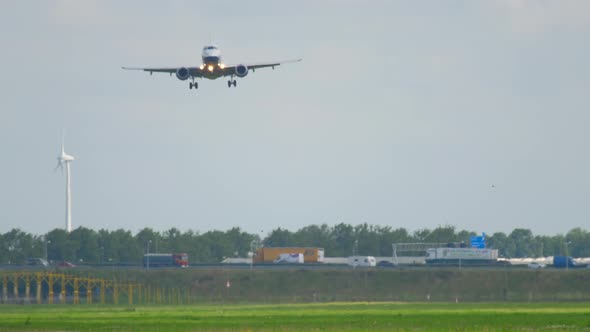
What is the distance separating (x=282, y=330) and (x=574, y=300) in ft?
288

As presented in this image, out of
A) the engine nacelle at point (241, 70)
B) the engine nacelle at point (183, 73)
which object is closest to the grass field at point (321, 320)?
A: the engine nacelle at point (183, 73)

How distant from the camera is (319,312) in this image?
142625mm

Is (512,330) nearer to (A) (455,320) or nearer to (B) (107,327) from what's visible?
(A) (455,320)

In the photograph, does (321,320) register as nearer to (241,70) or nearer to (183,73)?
(241,70)

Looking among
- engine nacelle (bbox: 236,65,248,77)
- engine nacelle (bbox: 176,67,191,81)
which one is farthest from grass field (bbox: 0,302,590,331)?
engine nacelle (bbox: 236,65,248,77)

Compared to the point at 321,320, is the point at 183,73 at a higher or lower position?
higher

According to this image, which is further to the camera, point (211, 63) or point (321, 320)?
point (211, 63)

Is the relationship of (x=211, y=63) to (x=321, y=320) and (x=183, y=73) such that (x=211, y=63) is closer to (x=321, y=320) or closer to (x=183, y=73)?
(x=183, y=73)

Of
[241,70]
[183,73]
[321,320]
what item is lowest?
[321,320]

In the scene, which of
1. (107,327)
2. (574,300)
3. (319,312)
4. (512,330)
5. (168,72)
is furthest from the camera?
(574,300)

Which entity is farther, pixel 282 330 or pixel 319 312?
pixel 319 312

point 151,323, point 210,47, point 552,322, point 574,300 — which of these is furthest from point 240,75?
point 574,300

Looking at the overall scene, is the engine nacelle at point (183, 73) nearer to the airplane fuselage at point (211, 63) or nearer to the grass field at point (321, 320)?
the airplane fuselage at point (211, 63)

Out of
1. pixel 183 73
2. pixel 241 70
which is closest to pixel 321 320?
pixel 241 70
